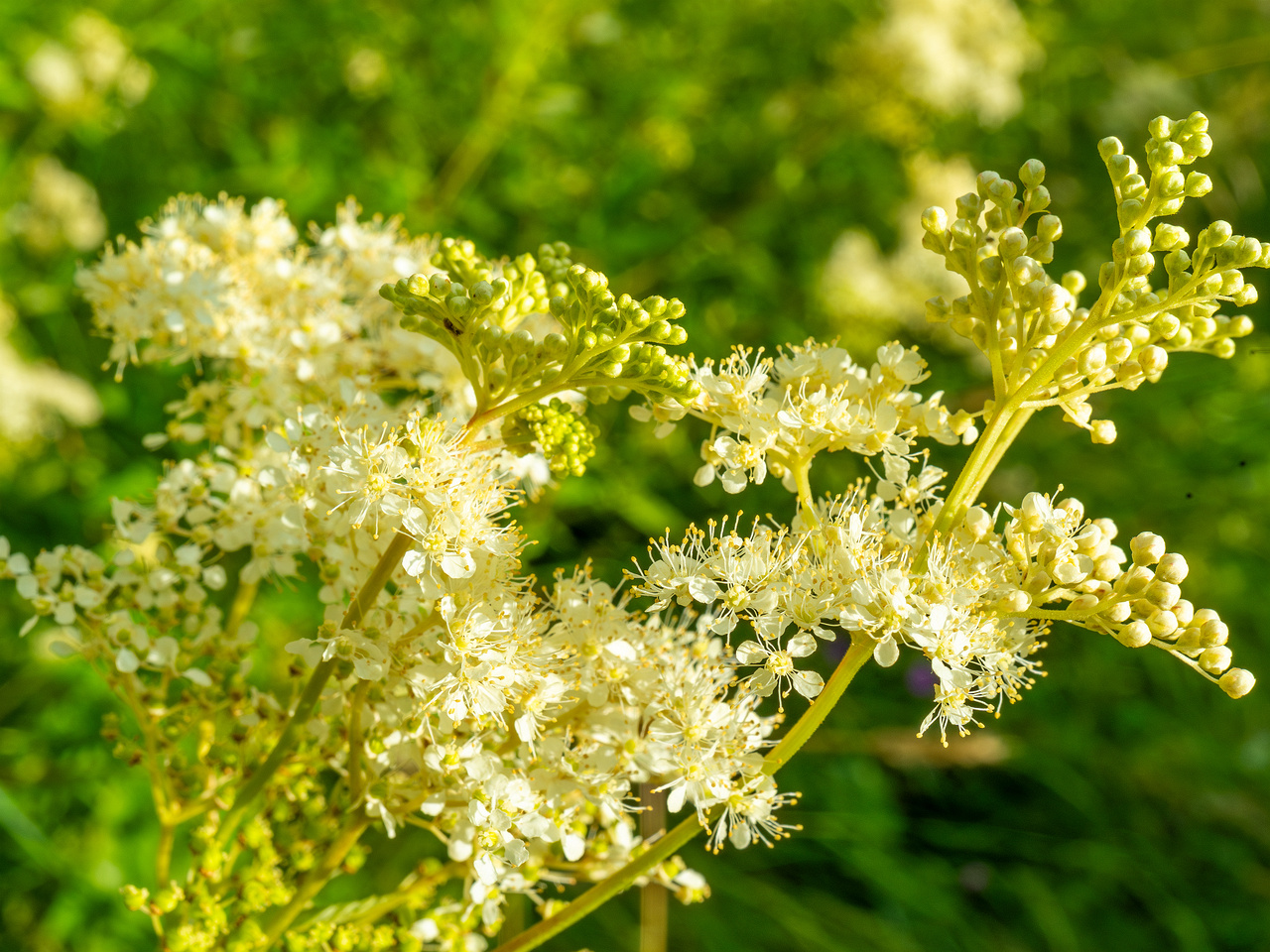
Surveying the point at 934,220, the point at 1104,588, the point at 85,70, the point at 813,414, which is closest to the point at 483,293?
the point at 813,414

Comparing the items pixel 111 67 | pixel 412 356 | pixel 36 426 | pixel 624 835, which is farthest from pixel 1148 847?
pixel 111 67

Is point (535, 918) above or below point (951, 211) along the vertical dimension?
→ below

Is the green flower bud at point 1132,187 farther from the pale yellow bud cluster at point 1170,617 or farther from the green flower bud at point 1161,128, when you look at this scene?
the pale yellow bud cluster at point 1170,617

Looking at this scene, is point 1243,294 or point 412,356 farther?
point 412,356

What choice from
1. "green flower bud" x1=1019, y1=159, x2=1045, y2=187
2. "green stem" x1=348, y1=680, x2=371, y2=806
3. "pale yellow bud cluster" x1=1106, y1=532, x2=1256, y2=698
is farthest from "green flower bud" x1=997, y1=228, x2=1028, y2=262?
"green stem" x1=348, y1=680, x2=371, y2=806

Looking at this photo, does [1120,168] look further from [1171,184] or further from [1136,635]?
[1136,635]

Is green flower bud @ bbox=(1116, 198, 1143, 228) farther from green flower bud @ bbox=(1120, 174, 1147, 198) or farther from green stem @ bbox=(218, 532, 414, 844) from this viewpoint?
green stem @ bbox=(218, 532, 414, 844)

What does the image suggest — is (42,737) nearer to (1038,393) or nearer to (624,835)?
(624,835)
